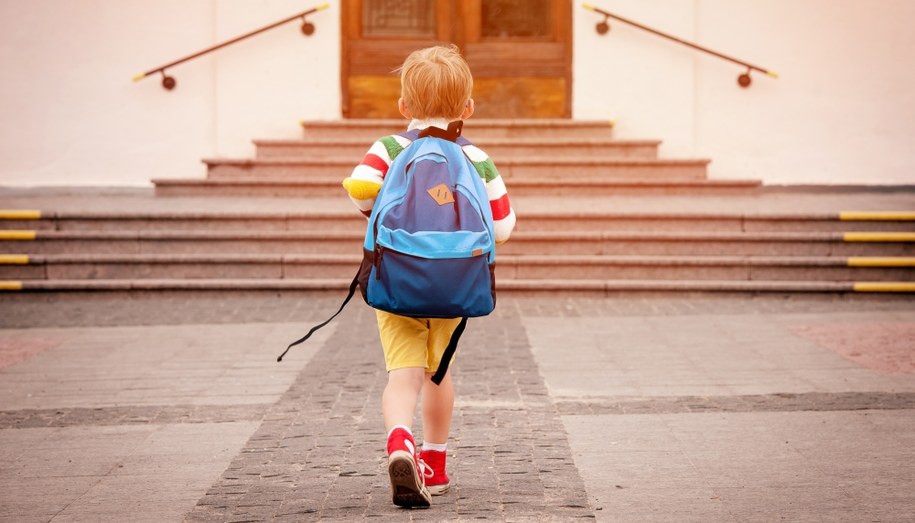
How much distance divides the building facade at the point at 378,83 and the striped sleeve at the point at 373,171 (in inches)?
362

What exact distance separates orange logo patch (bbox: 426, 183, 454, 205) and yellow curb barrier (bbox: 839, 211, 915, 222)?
7.32 metres

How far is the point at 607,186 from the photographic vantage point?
12047mm

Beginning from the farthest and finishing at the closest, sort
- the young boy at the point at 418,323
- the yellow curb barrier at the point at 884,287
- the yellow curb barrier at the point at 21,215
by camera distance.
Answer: the yellow curb barrier at the point at 21,215
the yellow curb barrier at the point at 884,287
the young boy at the point at 418,323

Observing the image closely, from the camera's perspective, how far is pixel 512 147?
497 inches

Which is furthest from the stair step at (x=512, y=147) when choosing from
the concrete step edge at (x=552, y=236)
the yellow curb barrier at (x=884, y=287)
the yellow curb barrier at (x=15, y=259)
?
the yellow curb barrier at (x=884, y=287)

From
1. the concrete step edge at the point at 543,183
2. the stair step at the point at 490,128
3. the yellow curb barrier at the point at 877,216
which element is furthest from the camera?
the stair step at the point at 490,128

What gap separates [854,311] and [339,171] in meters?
5.39

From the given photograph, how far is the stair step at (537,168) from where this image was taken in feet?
40.2

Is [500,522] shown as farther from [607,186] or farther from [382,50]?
[382,50]

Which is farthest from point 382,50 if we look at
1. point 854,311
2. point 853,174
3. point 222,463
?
point 222,463

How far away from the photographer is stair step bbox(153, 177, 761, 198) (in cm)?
1195

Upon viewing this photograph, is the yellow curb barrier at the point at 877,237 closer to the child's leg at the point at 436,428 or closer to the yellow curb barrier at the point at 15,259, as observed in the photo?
the child's leg at the point at 436,428

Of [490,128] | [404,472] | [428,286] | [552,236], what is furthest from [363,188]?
[490,128]

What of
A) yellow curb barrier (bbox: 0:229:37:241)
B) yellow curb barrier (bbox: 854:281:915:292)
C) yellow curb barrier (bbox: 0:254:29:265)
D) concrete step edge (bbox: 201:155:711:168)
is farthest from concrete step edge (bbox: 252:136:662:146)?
yellow curb barrier (bbox: 854:281:915:292)
